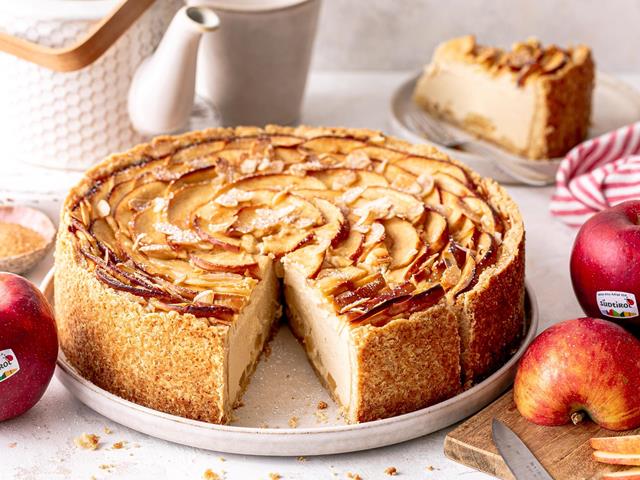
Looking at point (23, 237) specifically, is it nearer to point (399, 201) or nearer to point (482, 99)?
point (399, 201)

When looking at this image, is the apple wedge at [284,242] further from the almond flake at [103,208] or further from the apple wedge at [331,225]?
the almond flake at [103,208]

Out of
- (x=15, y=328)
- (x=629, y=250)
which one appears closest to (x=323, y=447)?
(x=15, y=328)

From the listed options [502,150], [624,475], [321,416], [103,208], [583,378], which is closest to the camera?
[624,475]

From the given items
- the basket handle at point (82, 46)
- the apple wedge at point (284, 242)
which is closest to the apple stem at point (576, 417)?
the apple wedge at point (284, 242)

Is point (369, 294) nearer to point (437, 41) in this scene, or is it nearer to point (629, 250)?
point (629, 250)

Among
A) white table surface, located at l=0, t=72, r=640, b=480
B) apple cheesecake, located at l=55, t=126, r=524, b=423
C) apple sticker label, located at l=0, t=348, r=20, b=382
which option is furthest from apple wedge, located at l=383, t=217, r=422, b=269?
apple sticker label, located at l=0, t=348, r=20, b=382

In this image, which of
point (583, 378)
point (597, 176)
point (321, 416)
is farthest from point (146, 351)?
point (597, 176)
